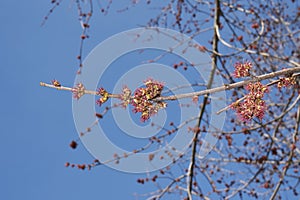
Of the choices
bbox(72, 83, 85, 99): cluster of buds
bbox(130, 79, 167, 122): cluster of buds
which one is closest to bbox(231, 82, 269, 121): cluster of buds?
bbox(130, 79, 167, 122): cluster of buds

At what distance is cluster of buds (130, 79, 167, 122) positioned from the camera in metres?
1.39

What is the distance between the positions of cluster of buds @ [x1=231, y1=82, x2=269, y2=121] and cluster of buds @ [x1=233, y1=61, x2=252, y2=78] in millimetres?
81

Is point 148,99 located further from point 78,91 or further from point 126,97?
point 78,91

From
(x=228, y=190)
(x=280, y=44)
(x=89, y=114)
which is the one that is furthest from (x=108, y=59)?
(x=280, y=44)

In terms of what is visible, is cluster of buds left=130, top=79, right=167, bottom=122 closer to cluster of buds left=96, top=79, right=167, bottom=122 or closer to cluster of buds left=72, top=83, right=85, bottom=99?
cluster of buds left=96, top=79, right=167, bottom=122

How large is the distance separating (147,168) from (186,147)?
0.36 metres

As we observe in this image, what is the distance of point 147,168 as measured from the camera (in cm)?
265

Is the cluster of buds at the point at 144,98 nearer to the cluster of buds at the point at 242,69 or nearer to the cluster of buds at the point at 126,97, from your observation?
the cluster of buds at the point at 126,97

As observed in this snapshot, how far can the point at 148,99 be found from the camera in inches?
54.9

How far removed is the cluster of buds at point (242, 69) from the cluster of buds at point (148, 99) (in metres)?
0.32

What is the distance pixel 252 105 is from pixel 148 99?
386mm

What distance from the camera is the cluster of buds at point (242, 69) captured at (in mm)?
1503

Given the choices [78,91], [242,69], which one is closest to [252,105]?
[242,69]

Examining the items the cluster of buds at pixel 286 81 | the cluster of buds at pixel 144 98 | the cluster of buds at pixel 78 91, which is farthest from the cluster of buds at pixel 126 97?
the cluster of buds at pixel 286 81
